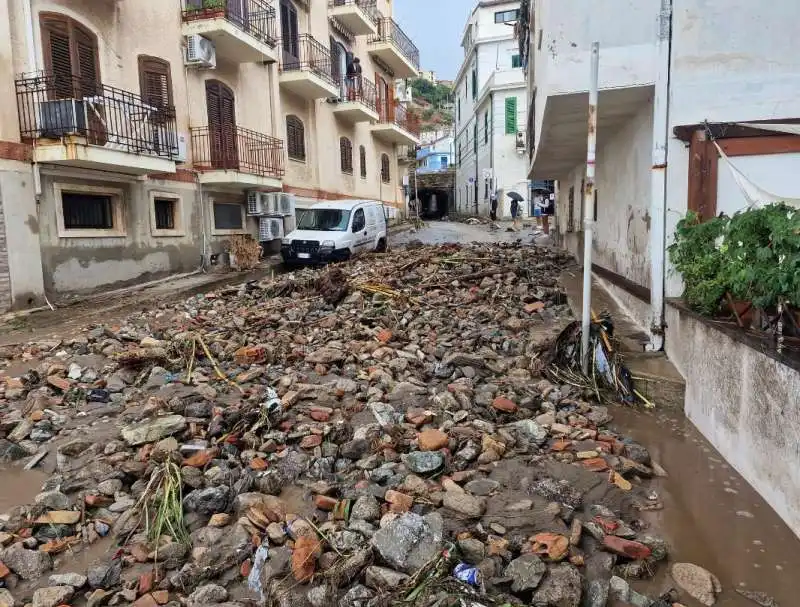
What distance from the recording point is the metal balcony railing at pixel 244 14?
1349 centimetres

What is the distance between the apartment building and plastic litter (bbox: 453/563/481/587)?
33.1 ft

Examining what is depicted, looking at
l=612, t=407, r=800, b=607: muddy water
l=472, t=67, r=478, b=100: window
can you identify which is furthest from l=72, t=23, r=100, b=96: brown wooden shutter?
l=472, t=67, r=478, b=100: window

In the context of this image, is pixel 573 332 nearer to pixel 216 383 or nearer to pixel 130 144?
pixel 216 383

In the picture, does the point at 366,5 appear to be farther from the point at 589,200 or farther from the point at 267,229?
the point at 589,200

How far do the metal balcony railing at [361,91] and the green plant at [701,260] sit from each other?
1849 centimetres

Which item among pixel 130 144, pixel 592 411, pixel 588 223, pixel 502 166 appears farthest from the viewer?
pixel 502 166

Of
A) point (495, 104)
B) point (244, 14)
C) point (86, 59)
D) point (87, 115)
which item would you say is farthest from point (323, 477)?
point (495, 104)

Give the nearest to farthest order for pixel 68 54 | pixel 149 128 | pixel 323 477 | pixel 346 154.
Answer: pixel 323 477 → pixel 68 54 → pixel 149 128 → pixel 346 154

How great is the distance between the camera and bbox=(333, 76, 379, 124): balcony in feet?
69.4

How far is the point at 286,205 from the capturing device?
17.4 meters

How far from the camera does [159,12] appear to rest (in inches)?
508

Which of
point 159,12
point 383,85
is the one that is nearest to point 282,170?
point 159,12

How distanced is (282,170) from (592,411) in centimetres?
1401

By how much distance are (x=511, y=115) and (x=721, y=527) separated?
30997 millimetres
